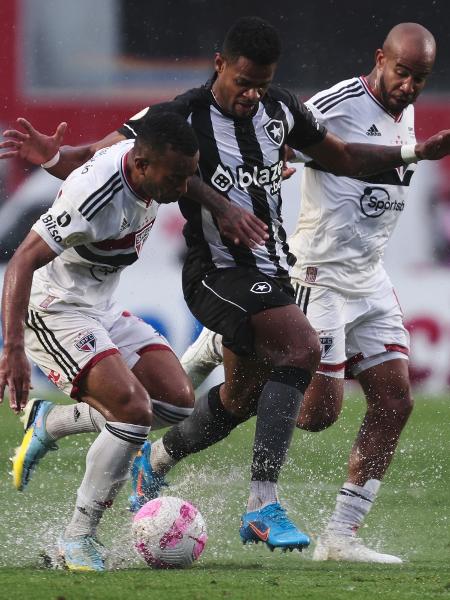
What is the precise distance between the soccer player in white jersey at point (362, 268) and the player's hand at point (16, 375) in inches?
74.6

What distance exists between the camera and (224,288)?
661 centimetres

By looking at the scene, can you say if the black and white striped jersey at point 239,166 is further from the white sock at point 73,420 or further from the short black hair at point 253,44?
the white sock at point 73,420

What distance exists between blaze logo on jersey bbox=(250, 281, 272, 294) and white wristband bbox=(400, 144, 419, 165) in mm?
1113

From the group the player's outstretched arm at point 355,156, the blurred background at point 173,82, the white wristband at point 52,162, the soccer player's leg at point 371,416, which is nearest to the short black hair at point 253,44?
the player's outstretched arm at point 355,156

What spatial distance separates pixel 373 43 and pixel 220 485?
20.4 feet

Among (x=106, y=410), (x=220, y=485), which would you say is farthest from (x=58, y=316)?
(x=220, y=485)

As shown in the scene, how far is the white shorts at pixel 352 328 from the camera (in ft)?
23.9

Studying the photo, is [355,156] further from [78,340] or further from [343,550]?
[343,550]

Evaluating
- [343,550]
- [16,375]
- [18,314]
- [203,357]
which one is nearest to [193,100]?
[18,314]

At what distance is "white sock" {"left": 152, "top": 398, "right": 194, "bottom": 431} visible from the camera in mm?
6855

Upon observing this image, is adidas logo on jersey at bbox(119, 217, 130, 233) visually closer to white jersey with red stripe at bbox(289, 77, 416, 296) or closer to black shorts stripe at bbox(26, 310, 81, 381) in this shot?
black shorts stripe at bbox(26, 310, 81, 381)

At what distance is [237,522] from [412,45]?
2.77 meters

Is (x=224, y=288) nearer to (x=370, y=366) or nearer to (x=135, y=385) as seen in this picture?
(x=135, y=385)

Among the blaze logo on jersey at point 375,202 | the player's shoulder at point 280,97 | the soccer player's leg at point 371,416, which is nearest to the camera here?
the player's shoulder at point 280,97
